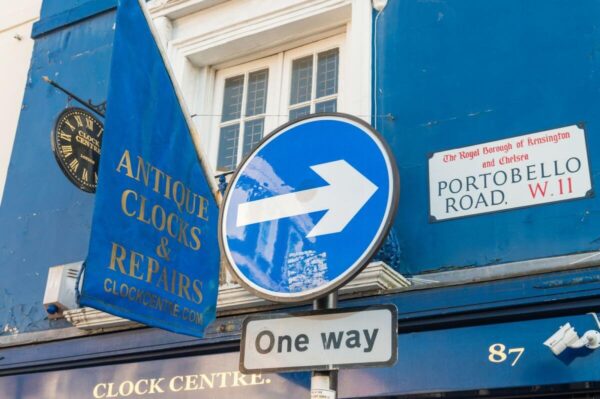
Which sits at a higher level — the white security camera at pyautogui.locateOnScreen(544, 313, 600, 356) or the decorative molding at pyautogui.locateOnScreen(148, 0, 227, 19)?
the decorative molding at pyautogui.locateOnScreen(148, 0, 227, 19)

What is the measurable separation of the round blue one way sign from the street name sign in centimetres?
13

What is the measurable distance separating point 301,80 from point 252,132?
70 cm

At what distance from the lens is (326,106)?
8.05m

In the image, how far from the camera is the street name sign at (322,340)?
397cm

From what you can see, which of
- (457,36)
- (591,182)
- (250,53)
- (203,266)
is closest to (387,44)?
(457,36)

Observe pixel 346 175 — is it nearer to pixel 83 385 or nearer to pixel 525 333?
pixel 525 333

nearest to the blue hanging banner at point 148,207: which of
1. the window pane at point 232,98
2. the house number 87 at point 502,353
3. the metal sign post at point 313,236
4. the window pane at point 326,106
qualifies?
the metal sign post at point 313,236

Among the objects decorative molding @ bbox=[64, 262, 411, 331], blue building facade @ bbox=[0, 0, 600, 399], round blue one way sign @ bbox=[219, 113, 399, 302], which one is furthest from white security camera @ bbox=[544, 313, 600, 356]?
round blue one way sign @ bbox=[219, 113, 399, 302]

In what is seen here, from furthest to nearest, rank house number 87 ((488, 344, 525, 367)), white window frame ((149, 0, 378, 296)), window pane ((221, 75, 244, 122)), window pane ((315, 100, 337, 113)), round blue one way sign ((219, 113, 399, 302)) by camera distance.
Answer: window pane ((221, 75, 244, 122)) < window pane ((315, 100, 337, 113)) < white window frame ((149, 0, 378, 296)) < house number 87 ((488, 344, 525, 367)) < round blue one way sign ((219, 113, 399, 302))

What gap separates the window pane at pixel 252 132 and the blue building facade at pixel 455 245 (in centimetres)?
118

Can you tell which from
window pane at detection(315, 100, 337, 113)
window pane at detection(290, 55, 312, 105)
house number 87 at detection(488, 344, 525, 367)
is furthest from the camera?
window pane at detection(290, 55, 312, 105)

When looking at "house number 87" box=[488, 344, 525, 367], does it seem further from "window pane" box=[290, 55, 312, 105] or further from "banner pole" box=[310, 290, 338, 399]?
"window pane" box=[290, 55, 312, 105]

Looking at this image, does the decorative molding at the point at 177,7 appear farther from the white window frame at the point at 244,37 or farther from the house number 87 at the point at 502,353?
the house number 87 at the point at 502,353

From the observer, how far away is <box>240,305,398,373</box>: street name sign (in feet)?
13.0
